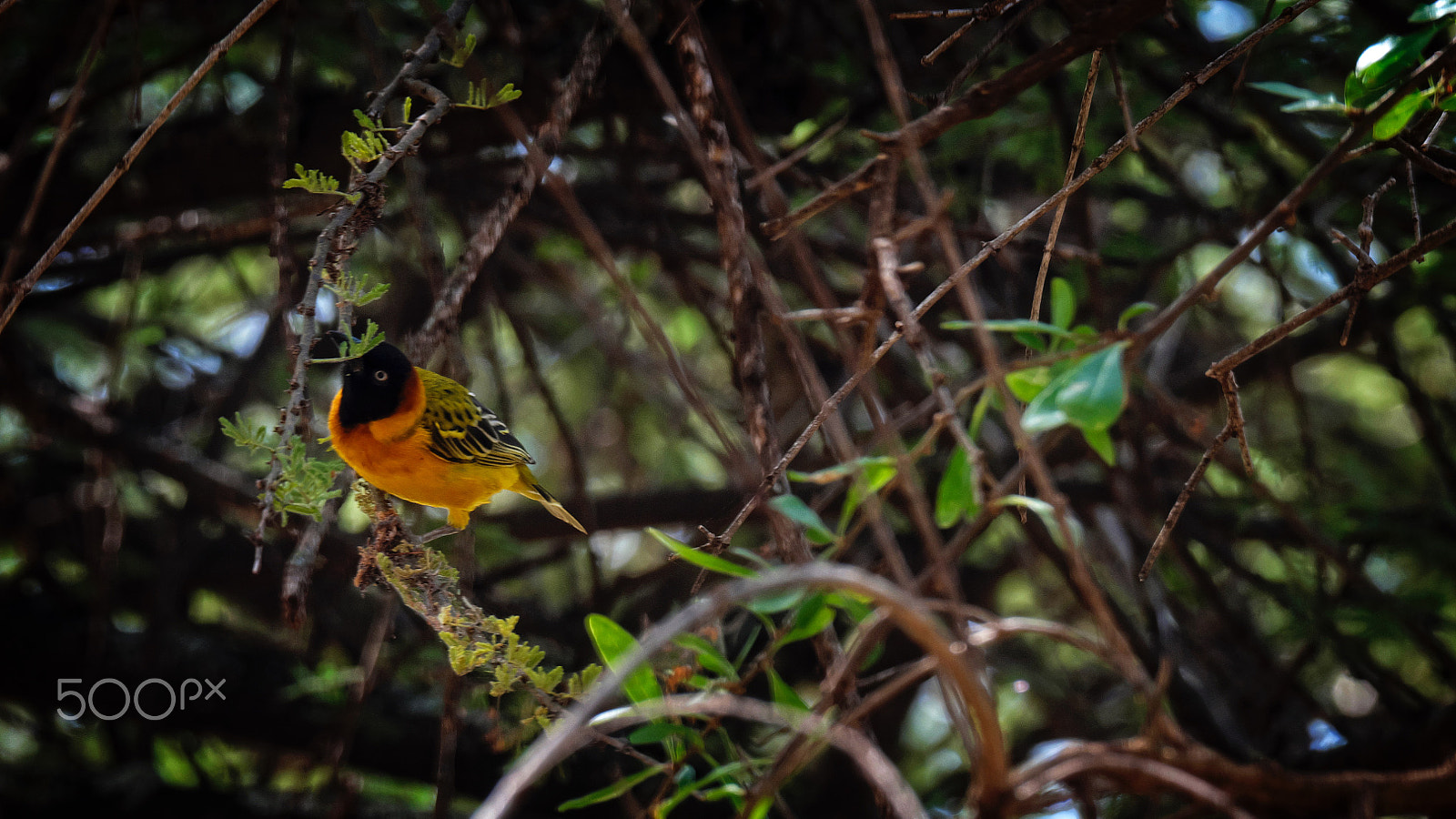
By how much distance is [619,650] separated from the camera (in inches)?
72.2

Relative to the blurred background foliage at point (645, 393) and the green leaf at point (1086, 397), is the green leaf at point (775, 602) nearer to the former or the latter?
the green leaf at point (1086, 397)

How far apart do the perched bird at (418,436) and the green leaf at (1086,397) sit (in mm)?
1767

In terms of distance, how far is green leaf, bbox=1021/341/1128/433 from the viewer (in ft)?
4.45

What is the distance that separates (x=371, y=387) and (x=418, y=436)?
0.67ft

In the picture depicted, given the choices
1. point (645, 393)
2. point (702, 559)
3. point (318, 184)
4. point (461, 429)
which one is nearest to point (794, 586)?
point (702, 559)

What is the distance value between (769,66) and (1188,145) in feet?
9.75

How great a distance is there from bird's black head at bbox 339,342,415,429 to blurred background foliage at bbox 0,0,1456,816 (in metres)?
0.47

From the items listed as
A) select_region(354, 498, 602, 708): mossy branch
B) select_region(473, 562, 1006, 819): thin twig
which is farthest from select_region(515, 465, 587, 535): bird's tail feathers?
select_region(473, 562, 1006, 819): thin twig

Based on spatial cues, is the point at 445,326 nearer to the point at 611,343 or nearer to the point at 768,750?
the point at 768,750

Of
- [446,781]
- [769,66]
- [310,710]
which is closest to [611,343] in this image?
[769,66]

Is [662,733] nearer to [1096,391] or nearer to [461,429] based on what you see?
[1096,391]

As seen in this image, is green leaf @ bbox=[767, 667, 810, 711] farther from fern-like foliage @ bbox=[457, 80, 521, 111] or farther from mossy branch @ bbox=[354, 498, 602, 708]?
fern-like foliage @ bbox=[457, 80, 521, 111]

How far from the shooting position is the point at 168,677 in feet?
14.0

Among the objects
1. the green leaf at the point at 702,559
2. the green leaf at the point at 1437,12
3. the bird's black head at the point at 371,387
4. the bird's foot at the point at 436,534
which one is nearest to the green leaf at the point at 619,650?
the green leaf at the point at 702,559
